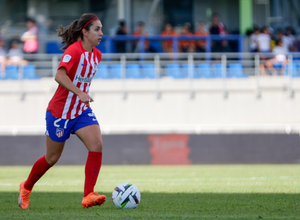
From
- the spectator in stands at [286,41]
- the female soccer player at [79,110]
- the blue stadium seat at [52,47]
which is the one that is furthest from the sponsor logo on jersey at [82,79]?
the spectator in stands at [286,41]

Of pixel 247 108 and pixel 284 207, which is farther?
pixel 247 108

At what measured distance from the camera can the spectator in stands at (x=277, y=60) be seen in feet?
53.0

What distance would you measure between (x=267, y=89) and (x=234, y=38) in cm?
259

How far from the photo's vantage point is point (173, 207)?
522 cm

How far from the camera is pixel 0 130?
46.4ft

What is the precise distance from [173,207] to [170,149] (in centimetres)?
747

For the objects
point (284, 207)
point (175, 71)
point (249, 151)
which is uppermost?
point (175, 71)

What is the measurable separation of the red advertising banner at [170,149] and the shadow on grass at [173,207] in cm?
593

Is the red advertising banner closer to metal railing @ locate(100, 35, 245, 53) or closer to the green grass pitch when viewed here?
the green grass pitch

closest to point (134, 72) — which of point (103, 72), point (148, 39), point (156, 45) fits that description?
point (103, 72)

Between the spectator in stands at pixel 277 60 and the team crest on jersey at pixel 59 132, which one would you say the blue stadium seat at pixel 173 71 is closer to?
the spectator in stands at pixel 277 60

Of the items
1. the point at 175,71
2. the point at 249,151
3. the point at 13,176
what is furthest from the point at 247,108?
the point at 13,176

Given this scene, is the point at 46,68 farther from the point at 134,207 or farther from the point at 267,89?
the point at 134,207

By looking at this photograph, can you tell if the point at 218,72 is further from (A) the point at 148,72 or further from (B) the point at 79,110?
(B) the point at 79,110
